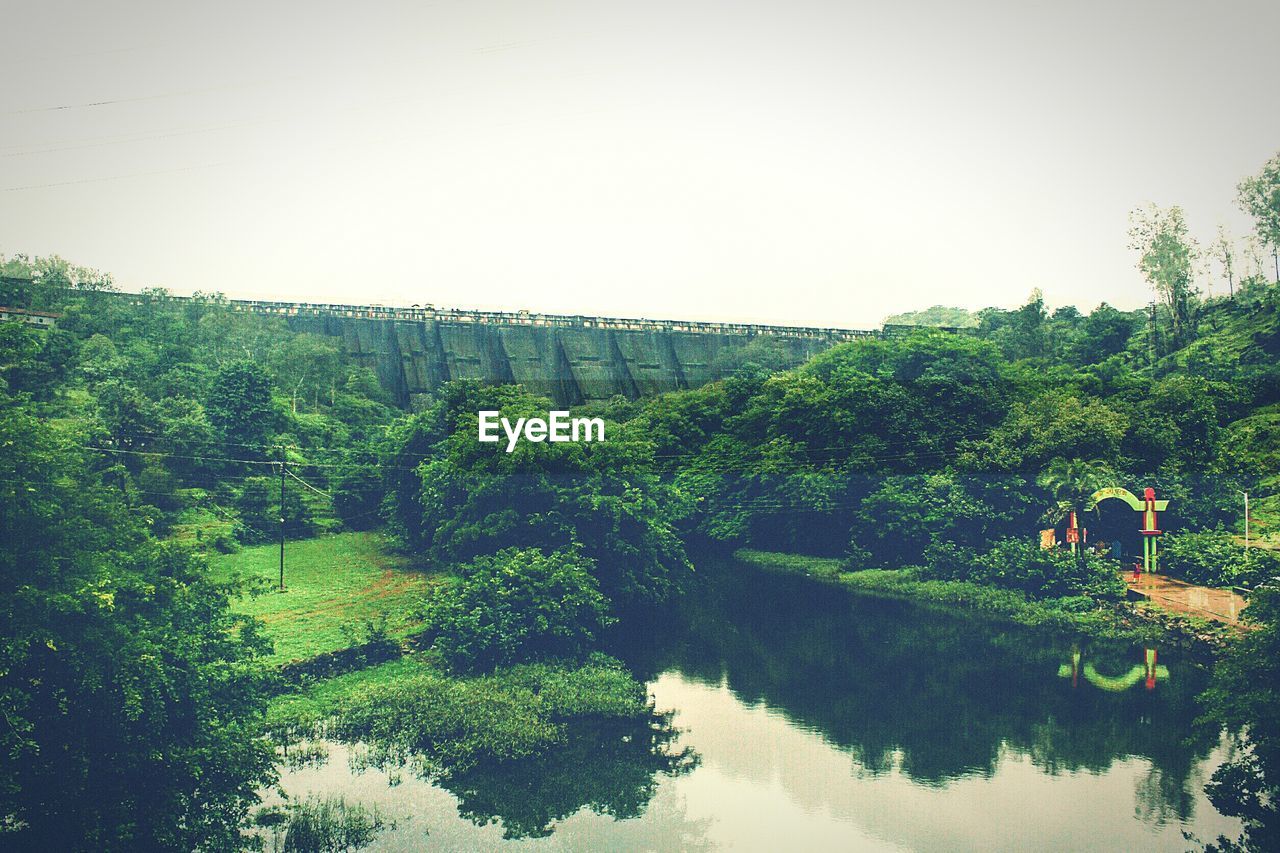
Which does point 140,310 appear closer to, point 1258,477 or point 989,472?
point 989,472

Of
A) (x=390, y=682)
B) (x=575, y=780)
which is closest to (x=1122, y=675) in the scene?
(x=575, y=780)

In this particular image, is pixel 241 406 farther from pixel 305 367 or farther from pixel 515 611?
pixel 515 611

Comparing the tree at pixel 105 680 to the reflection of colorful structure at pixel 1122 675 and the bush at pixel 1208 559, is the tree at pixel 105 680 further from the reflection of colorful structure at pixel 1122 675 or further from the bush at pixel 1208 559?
the bush at pixel 1208 559

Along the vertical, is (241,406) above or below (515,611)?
above

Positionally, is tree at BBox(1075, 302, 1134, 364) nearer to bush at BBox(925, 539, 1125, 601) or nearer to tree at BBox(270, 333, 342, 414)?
A: bush at BBox(925, 539, 1125, 601)

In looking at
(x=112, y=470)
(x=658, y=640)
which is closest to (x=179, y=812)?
(x=112, y=470)

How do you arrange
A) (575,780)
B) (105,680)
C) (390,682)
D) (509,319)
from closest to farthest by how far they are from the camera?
(105,680) → (575,780) → (390,682) → (509,319)
